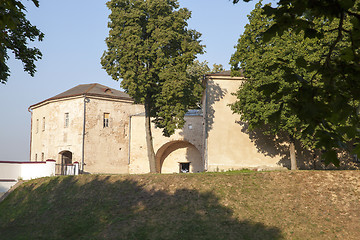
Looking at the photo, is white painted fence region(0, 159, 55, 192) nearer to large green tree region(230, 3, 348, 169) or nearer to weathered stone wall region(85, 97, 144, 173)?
weathered stone wall region(85, 97, 144, 173)

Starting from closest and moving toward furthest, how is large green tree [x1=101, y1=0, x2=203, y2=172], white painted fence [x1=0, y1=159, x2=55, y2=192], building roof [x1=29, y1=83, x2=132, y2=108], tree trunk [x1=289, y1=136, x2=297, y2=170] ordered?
tree trunk [x1=289, y1=136, x2=297, y2=170]
large green tree [x1=101, y1=0, x2=203, y2=172]
white painted fence [x1=0, y1=159, x2=55, y2=192]
building roof [x1=29, y1=83, x2=132, y2=108]

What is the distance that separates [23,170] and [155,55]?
1332cm

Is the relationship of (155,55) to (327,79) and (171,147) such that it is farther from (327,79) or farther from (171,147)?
(327,79)

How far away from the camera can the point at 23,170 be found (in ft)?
96.6

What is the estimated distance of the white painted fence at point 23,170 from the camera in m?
29.0

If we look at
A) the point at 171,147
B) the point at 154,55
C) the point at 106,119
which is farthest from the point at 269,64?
the point at 106,119

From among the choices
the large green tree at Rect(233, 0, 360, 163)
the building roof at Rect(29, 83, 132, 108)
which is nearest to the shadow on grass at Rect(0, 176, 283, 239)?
the large green tree at Rect(233, 0, 360, 163)

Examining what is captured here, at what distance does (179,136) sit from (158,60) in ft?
35.9

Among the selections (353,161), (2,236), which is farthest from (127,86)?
(353,161)

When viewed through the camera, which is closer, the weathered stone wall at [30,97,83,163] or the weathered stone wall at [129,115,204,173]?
the weathered stone wall at [30,97,83,163]

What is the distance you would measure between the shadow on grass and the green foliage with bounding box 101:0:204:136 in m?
7.15

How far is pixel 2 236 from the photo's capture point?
1873cm

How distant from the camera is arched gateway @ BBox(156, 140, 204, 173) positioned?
38062mm

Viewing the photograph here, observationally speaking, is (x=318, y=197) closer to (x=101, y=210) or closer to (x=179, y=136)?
(x=101, y=210)
